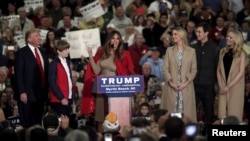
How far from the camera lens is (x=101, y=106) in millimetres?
16969

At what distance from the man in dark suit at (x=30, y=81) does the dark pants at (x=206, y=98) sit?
2391 millimetres

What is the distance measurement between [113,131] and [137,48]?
7.93 metres

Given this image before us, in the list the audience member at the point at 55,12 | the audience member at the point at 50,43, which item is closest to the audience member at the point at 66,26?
the audience member at the point at 55,12

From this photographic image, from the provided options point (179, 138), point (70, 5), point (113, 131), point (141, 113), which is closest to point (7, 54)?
point (70, 5)

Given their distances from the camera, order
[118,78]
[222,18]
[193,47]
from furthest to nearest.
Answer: [222,18] → [193,47] → [118,78]

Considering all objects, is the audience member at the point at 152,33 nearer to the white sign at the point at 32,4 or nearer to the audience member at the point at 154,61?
the audience member at the point at 154,61

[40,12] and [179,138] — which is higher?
[40,12]

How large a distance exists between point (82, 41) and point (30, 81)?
18.4 ft

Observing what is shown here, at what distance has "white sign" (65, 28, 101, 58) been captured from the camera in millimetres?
22194

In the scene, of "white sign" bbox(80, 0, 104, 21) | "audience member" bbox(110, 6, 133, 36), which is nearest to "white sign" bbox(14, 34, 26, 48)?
"white sign" bbox(80, 0, 104, 21)

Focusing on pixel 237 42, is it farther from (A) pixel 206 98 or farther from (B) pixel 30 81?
(B) pixel 30 81

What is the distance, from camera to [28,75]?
54.9 feet

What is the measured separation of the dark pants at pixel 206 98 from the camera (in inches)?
677

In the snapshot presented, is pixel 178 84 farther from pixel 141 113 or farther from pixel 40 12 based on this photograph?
pixel 40 12
